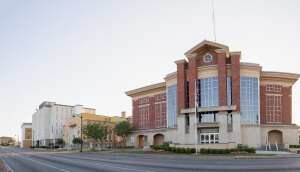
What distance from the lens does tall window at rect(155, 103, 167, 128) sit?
2574 inches

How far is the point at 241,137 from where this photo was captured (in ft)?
160

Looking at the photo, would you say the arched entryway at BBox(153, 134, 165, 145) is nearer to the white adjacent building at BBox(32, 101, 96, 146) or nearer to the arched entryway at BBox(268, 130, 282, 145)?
the arched entryway at BBox(268, 130, 282, 145)

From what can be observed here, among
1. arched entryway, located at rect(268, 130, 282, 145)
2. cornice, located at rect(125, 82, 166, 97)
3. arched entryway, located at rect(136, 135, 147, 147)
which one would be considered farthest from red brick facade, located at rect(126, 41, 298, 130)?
arched entryway, located at rect(136, 135, 147, 147)

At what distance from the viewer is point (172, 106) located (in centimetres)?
6038

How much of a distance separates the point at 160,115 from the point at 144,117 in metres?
6.03

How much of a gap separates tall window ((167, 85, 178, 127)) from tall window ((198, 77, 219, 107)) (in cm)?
721

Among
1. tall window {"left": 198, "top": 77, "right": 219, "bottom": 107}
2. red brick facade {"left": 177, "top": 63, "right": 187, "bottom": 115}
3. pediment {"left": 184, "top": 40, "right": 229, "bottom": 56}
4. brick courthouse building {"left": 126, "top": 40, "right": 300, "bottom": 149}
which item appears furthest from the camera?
red brick facade {"left": 177, "top": 63, "right": 187, "bottom": 115}

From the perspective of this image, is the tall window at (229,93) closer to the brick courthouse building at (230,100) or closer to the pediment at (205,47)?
the brick courthouse building at (230,100)

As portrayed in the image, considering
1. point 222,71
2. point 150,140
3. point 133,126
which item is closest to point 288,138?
point 222,71

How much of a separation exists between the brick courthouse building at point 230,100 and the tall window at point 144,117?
41.5 ft

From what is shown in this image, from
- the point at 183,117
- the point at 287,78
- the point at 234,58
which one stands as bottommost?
the point at 183,117

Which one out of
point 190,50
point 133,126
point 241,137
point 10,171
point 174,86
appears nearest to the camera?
point 10,171

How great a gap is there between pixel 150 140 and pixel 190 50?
2491 cm

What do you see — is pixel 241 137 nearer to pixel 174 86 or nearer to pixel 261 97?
Answer: pixel 261 97
